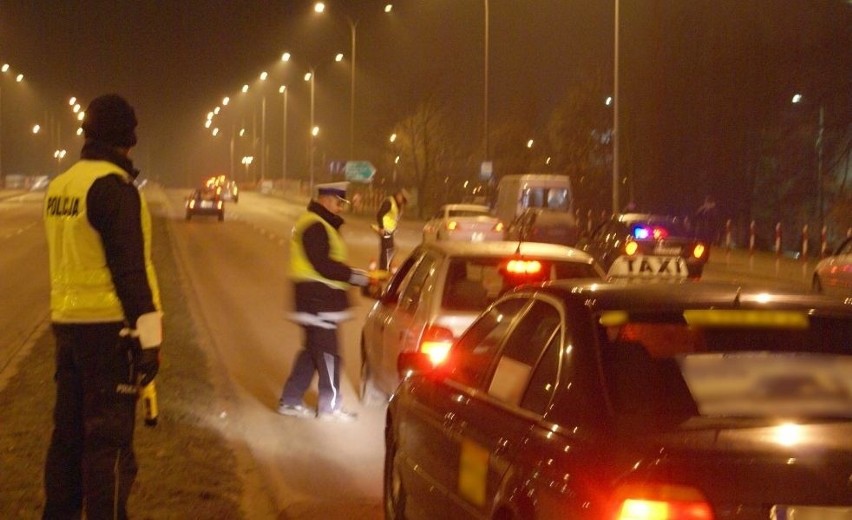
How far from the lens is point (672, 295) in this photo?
Answer: 4.89 meters

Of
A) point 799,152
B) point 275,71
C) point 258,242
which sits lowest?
point 258,242

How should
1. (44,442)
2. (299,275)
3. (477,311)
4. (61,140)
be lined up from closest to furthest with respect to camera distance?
(44,442) → (477,311) → (299,275) → (61,140)

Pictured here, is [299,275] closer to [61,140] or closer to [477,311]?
[477,311]

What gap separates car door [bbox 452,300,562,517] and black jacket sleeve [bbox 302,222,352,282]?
460cm

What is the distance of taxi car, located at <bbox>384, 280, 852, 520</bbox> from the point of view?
12.4 feet

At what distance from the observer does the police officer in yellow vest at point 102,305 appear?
5.39 metres

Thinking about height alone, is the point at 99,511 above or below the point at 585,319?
below

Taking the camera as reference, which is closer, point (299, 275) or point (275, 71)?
point (299, 275)

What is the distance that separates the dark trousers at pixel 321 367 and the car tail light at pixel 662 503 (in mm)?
6509

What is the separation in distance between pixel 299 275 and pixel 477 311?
1.85 m

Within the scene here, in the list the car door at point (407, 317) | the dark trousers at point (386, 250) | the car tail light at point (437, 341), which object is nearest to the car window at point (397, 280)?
the car door at point (407, 317)

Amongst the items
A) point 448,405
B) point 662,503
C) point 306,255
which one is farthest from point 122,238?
point 306,255

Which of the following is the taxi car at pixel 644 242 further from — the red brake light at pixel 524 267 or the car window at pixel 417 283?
the red brake light at pixel 524 267

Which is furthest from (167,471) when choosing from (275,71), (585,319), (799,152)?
(275,71)
